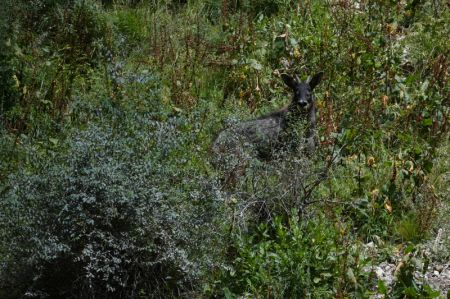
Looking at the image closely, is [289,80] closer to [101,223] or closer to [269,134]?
[269,134]

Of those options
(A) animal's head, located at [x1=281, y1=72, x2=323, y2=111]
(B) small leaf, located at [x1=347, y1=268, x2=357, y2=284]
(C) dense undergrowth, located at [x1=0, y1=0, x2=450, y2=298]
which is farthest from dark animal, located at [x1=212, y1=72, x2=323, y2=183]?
(B) small leaf, located at [x1=347, y1=268, x2=357, y2=284]

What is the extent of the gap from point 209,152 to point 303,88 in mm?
1720

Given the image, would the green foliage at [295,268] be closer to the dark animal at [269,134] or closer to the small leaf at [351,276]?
the small leaf at [351,276]

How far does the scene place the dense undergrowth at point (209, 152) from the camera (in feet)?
21.7

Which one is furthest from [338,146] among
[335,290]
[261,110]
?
[335,290]

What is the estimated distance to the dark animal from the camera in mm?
7887

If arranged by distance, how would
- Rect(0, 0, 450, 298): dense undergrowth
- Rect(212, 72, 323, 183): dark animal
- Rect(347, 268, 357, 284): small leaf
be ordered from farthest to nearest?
Rect(212, 72, 323, 183): dark animal → Rect(0, 0, 450, 298): dense undergrowth → Rect(347, 268, 357, 284): small leaf

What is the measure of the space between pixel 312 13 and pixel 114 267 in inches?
232

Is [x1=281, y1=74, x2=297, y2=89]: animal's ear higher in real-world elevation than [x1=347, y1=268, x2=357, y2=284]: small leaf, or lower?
higher

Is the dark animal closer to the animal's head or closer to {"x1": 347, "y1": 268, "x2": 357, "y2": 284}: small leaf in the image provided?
the animal's head

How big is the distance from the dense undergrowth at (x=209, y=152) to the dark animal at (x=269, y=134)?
0.51 feet

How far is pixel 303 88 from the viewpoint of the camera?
9766 millimetres

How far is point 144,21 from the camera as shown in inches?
458

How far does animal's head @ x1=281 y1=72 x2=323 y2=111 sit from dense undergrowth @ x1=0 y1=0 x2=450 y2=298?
0.22m
